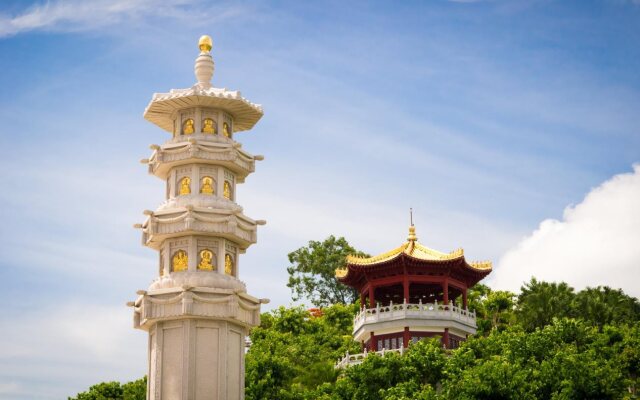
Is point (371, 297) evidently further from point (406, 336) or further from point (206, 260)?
point (206, 260)

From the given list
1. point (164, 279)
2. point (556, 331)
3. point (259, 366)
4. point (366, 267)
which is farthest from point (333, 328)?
point (164, 279)

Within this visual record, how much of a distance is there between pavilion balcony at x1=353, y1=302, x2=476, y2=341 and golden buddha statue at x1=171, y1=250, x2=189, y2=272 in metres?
20.9

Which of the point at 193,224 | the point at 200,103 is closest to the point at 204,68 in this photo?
the point at 200,103

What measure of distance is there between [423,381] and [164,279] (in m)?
14.7

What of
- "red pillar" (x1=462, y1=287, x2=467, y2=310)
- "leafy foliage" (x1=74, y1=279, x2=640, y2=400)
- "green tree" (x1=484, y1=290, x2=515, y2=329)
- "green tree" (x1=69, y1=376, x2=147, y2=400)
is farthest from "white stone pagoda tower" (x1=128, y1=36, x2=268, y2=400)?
"green tree" (x1=484, y1=290, x2=515, y2=329)

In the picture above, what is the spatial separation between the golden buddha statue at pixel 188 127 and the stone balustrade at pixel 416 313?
21.0 meters

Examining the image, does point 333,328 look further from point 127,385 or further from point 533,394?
point 533,394

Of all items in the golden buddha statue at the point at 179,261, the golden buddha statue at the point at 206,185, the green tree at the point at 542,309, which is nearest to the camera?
the golden buddha statue at the point at 179,261

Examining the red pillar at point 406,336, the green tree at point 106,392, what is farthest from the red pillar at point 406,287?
the green tree at point 106,392

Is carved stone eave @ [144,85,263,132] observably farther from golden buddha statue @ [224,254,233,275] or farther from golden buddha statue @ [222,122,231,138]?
golden buddha statue @ [224,254,233,275]

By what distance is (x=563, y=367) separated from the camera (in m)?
56.2

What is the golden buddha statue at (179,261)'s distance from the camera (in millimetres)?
53156

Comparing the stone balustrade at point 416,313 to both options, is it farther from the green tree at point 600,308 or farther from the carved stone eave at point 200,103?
the carved stone eave at point 200,103

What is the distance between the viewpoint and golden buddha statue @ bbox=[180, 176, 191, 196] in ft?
179
